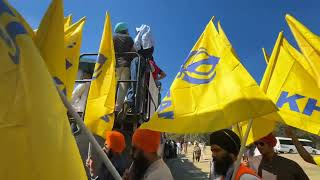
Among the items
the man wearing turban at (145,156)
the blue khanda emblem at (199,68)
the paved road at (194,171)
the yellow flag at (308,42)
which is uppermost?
the yellow flag at (308,42)

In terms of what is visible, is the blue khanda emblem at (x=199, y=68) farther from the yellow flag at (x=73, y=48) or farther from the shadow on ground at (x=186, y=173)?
the shadow on ground at (x=186, y=173)

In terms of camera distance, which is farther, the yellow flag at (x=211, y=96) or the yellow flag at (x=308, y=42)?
the yellow flag at (x=308, y=42)

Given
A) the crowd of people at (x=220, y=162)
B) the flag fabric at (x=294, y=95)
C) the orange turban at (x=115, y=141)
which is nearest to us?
the crowd of people at (x=220, y=162)

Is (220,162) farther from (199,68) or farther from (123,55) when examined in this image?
(123,55)

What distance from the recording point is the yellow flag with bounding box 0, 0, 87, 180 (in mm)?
1594

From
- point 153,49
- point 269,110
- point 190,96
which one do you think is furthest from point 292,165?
point 153,49

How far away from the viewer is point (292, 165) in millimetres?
3908

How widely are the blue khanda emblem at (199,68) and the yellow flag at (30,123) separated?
2255 mm

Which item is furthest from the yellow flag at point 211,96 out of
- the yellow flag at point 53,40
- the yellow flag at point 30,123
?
the yellow flag at point 30,123

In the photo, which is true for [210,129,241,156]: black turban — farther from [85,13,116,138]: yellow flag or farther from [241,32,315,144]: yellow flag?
[85,13,116,138]: yellow flag

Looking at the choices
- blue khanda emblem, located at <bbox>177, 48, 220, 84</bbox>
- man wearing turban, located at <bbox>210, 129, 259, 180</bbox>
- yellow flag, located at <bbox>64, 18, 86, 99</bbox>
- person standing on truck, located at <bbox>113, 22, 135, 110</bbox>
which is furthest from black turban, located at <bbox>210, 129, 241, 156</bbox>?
person standing on truck, located at <bbox>113, 22, 135, 110</bbox>

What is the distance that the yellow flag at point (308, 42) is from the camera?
4.17 meters

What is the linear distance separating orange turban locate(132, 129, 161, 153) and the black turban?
53cm

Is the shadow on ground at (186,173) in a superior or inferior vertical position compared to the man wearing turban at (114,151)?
inferior
